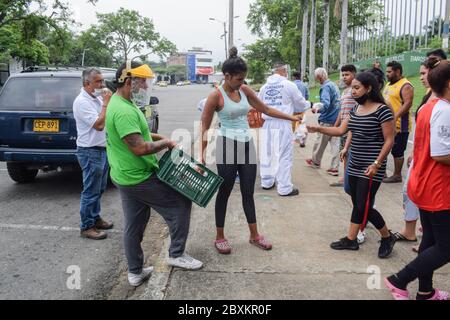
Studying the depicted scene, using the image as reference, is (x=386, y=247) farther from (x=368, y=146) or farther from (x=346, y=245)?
(x=368, y=146)

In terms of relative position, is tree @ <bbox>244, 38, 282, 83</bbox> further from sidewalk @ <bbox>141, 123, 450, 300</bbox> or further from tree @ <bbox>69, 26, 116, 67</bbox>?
sidewalk @ <bbox>141, 123, 450, 300</bbox>

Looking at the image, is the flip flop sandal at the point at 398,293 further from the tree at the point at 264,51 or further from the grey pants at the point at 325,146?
the tree at the point at 264,51

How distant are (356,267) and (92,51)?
234 ft

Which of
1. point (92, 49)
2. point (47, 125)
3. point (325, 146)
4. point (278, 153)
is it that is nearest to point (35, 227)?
point (47, 125)

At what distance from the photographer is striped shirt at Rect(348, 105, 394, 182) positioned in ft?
12.3

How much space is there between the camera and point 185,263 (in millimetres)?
3668

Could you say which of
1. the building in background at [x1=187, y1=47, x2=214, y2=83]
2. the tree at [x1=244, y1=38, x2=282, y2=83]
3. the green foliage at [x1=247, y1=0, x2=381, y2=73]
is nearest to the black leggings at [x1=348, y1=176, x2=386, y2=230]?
the green foliage at [x1=247, y1=0, x2=381, y2=73]

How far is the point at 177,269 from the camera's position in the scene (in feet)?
12.1

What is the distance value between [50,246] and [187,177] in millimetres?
1975

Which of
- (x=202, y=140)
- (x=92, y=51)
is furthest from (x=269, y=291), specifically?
(x=92, y=51)

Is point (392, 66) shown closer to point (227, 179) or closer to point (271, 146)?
point (271, 146)

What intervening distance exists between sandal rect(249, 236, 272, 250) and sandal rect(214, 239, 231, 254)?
275mm

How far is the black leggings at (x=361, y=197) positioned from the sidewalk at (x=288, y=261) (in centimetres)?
34
